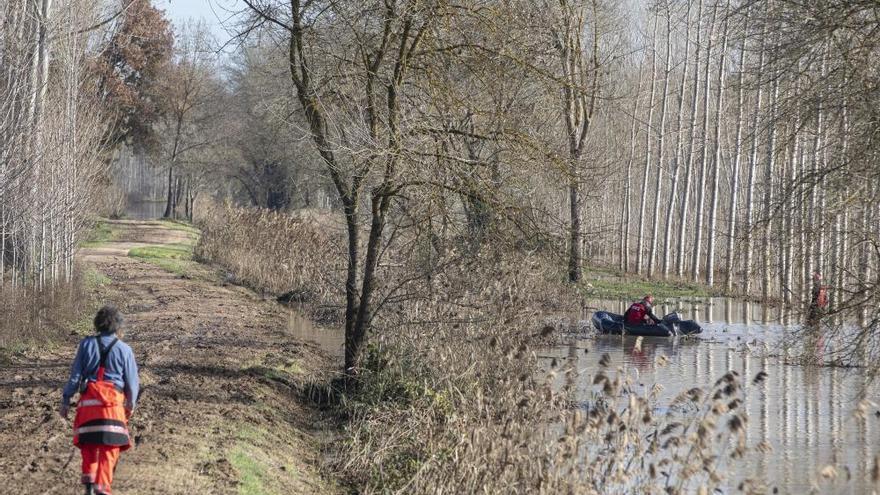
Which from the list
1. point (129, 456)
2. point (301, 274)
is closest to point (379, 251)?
point (129, 456)

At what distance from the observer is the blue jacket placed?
26.5 feet

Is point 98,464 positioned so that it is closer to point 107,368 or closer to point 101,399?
point 101,399

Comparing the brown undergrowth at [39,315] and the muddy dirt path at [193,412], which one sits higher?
the brown undergrowth at [39,315]

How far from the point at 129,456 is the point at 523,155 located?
19.7 feet

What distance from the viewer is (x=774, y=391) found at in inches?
706

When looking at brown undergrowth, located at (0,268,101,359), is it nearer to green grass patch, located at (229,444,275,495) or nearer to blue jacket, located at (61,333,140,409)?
green grass patch, located at (229,444,275,495)

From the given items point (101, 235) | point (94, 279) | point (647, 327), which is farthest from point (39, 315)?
point (101, 235)

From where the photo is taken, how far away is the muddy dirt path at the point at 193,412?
31.8 ft

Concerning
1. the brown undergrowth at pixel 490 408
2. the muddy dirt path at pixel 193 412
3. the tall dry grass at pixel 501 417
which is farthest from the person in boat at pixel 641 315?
the tall dry grass at pixel 501 417

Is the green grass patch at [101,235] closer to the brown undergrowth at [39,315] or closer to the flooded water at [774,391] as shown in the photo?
the brown undergrowth at [39,315]

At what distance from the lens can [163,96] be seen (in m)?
54.0

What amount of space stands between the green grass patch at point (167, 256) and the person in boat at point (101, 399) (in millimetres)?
22456

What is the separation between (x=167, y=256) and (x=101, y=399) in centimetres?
2726

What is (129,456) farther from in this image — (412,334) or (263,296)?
(263,296)
